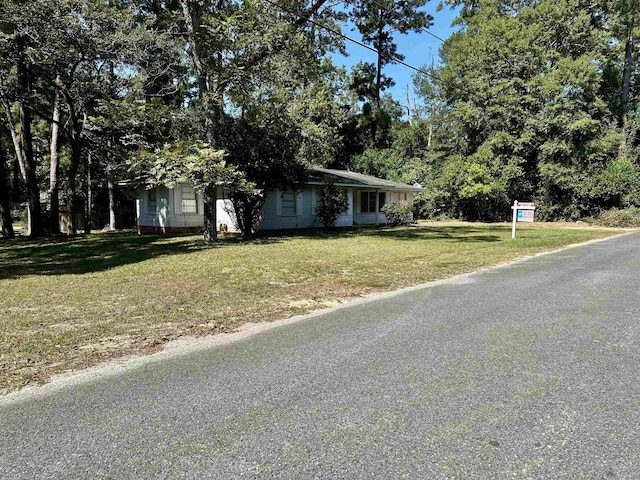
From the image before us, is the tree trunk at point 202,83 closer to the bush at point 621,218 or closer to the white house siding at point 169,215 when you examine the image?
the white house siding at point 169,215

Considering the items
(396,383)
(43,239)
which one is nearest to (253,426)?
(396,383)

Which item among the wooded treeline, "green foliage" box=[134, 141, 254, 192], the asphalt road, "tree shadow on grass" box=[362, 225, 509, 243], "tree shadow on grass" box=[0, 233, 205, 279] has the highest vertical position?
the wooded treeline

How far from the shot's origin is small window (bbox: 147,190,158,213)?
2059cm

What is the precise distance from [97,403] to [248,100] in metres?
14.1

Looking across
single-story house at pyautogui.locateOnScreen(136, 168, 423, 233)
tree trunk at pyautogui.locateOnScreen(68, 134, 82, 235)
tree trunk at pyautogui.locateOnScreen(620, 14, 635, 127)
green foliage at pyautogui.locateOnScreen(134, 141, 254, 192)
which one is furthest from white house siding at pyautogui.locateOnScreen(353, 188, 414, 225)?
tree trunk at pyautogui.locateOnScreen(620, 14, 635, 127)

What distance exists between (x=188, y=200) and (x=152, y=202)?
2228mm

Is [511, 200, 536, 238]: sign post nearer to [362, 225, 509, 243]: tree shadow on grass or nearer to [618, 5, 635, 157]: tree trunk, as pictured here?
[362, 225, 509, 243]: tree shadow on grass

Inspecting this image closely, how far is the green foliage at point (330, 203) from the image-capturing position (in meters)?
20.2

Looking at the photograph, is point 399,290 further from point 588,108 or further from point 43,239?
point 588,108

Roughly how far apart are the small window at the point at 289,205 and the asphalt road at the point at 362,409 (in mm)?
15345

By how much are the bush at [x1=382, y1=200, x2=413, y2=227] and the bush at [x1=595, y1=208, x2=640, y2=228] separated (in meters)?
11.1

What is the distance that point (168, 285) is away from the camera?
24.6 feet

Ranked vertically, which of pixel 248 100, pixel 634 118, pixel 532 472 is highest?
pixel 634 118

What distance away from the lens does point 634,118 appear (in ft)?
97.1
